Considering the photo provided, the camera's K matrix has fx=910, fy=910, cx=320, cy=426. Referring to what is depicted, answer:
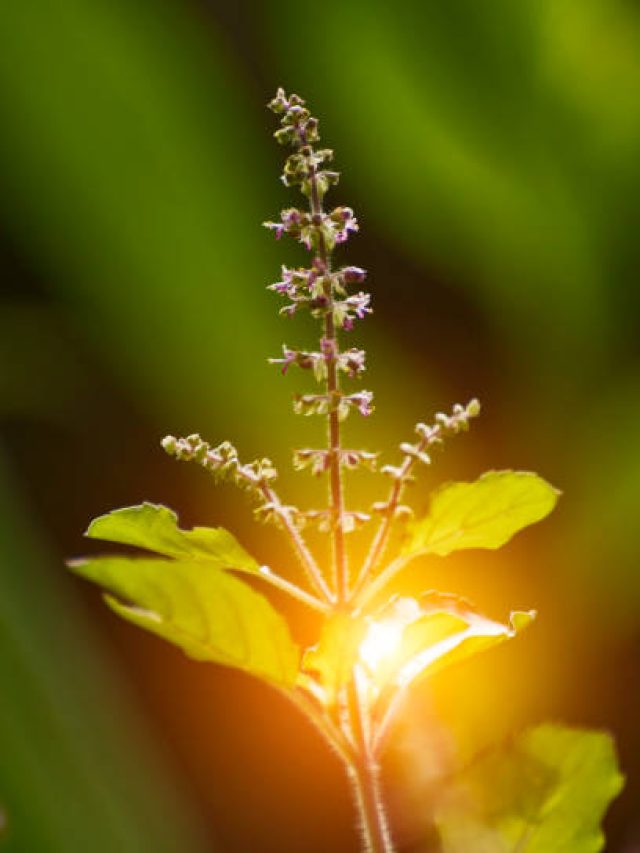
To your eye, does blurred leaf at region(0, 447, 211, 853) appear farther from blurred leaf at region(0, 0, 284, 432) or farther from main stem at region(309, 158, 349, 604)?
main stem at region(309, 158, 349, 604)

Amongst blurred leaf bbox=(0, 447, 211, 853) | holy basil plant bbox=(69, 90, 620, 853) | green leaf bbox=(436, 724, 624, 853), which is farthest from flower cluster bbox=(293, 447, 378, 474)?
blurred leaf bbox=(0, 447, 211, 853)

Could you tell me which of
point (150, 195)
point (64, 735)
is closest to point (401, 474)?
point (64, 735)

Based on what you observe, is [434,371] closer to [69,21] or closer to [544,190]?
[544,190]

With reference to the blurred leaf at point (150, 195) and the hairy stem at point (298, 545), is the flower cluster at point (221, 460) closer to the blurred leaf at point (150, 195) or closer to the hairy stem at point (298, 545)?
the hairy stem at point (298, 545)

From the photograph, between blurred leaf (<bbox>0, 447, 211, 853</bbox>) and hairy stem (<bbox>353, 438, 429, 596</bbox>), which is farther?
blurred leaf (<bbox>0, 447, 211, 853</bbox>)

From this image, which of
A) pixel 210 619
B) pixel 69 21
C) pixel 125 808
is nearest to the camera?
pixel 210 619

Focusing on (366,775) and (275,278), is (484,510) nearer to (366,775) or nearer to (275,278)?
(366,775)

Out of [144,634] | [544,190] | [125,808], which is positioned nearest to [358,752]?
[125,808]
